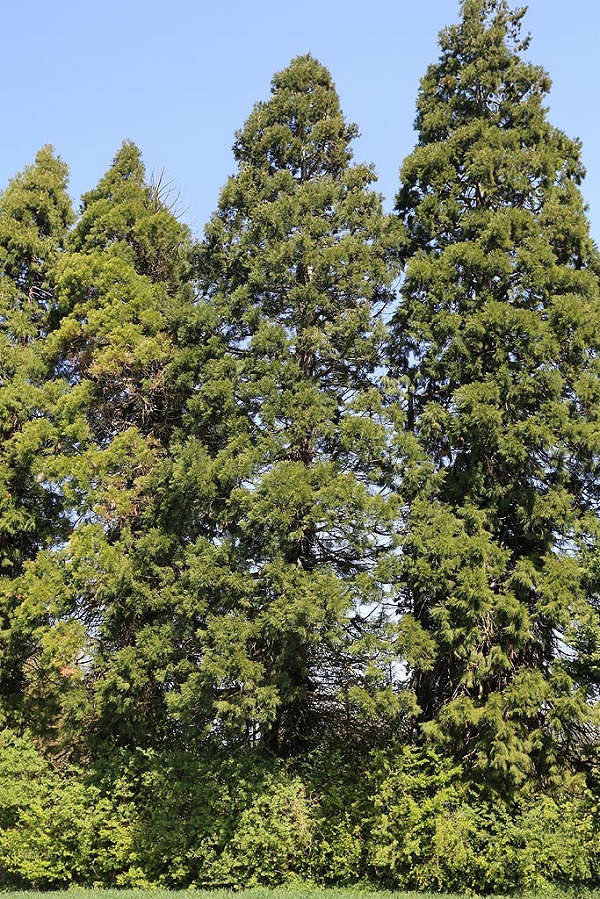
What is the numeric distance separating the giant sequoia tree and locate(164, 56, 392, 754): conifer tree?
31.2 inches

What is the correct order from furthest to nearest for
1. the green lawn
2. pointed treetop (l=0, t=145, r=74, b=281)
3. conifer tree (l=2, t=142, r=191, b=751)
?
pointed treetop (l=0, t=145, r=74, b=281) < conifer tree (l=2, t=142, r=191, b=751) < the green lawn

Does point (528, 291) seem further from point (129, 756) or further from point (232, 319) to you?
point (129, 756)

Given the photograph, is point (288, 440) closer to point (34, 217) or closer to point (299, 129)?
point (299, 129)

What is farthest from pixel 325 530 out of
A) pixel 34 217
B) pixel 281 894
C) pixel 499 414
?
pixel 34 217

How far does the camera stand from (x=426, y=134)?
1323 cm

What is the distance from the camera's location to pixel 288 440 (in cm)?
1109

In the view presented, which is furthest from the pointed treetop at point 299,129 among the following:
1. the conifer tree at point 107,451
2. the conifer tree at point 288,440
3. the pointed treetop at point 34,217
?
the pointed treetop at point 34,217

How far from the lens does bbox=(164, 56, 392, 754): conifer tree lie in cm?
1030

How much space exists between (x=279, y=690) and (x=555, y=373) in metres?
5.56

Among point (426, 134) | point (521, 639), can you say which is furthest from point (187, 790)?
point (426, 134)

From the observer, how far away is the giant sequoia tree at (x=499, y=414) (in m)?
10.3

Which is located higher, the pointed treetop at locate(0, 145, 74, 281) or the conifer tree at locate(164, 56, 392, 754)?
the pointed treetop at locate(0, 145, 74, 281)

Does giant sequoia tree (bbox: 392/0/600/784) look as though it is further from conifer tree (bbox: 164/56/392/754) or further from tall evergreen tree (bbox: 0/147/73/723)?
tall evergreen tree (bbox: 0/147/73/723)

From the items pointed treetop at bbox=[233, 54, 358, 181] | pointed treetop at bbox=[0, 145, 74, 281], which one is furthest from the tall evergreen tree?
pointed treetop at bbox=[233, 54, 358, 181]
